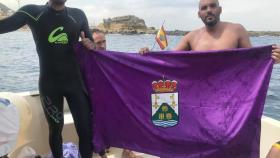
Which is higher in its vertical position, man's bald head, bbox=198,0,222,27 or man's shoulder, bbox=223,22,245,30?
man's bald head, bbox=198,0,222,27

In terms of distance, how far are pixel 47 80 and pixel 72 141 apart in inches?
50.3

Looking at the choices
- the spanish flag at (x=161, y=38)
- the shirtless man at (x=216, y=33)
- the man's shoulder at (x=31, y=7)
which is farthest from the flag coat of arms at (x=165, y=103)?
the spanish flag at (x=161, y=38)

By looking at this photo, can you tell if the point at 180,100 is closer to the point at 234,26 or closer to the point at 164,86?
the point at 164,86

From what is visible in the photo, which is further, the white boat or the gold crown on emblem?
the white boat

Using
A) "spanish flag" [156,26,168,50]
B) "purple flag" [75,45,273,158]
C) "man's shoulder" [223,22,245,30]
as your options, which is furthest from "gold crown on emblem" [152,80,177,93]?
"spanish flag" [156,26,168,50]

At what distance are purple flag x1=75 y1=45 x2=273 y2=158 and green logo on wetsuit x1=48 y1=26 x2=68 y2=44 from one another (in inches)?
7.5

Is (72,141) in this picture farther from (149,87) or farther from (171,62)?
(171,62)

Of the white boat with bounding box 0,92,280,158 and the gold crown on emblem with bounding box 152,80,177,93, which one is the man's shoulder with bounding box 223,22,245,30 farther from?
the white boat with bounding box 0,92,280,158

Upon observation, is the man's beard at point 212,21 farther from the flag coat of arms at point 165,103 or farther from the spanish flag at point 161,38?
the spanish flag at point 161,38

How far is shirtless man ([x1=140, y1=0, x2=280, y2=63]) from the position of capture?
3705 millimetres

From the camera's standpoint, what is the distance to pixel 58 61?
3816 mm

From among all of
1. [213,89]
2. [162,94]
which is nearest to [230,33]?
[213,89]

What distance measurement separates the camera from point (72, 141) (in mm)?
4867

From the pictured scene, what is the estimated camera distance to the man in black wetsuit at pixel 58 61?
3.74m
